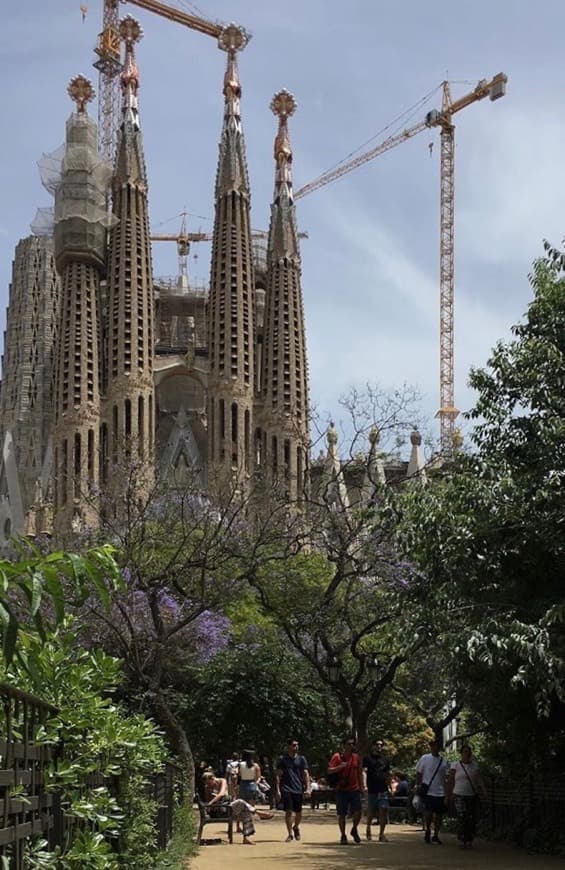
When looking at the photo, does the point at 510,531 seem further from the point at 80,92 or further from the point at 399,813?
the point at 80,92

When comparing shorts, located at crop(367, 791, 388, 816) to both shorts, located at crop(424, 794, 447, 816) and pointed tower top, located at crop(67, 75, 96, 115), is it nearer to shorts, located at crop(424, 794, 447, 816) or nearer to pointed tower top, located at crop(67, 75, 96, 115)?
shorts, located at crop(424, 794, 447, 816)

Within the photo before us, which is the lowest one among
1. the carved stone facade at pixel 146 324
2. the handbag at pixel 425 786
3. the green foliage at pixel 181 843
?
the green foliage at pixel 181 843

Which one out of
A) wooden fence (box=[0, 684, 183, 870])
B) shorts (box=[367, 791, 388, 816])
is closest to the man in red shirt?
shorts (box=[367, 791, 388, 816])

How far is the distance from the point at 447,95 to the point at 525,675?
94.0 metres

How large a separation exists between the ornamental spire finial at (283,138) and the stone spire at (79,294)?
423 inches

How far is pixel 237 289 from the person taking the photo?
2815 inches

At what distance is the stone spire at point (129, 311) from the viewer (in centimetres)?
6856

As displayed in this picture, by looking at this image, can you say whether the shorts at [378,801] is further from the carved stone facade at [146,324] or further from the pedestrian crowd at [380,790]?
the carved stone facade at [146,324]

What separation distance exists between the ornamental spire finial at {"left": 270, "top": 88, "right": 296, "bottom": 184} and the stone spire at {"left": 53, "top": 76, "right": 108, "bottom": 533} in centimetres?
1075

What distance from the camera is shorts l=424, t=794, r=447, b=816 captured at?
17188mm

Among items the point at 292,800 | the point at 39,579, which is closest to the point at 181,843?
the point at 292,800

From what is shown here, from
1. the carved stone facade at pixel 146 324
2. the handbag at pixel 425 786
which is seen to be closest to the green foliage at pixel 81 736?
the handbag at pixel 425 786

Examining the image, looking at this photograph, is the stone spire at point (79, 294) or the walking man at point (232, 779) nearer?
the walking man at point (232, 779)

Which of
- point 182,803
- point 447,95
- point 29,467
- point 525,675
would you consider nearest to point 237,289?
point 29,467
